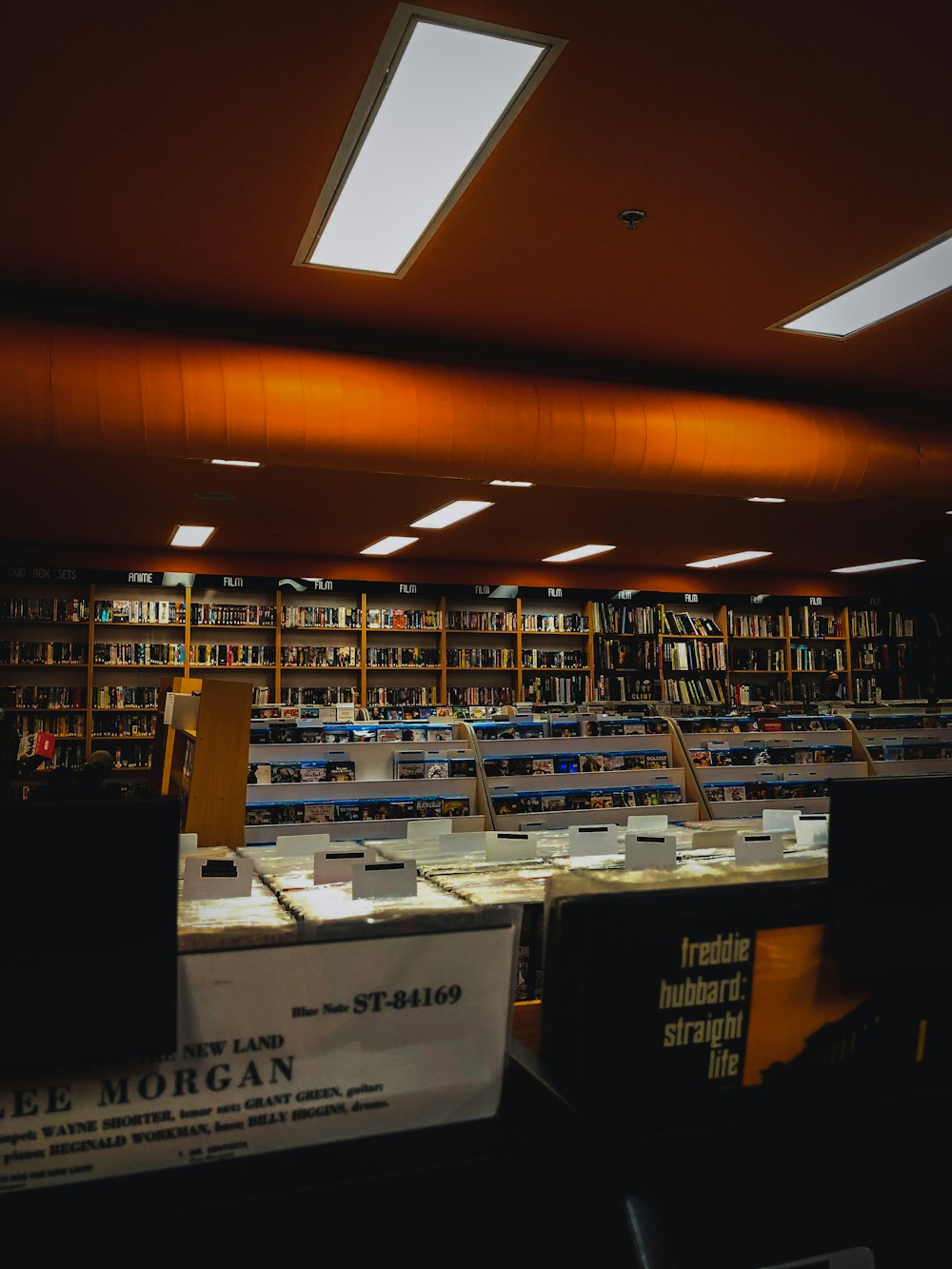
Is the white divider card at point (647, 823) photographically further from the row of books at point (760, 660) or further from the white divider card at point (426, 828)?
the row of books at point (760, 660)

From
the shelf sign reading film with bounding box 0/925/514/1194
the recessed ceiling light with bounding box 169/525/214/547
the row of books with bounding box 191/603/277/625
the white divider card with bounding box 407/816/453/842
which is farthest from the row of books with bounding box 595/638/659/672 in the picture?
the shelf sign reading film with bounding box 0/925/514/1194

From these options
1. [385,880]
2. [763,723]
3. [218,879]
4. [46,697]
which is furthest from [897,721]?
[46,697]

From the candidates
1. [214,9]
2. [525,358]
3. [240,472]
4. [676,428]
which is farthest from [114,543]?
[214,9]

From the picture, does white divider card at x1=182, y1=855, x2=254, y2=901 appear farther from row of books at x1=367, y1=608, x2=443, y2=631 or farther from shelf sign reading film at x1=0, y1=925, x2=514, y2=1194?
row of books at x1=367, y1=608, x2=443, y2=631

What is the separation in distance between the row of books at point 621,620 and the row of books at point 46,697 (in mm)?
5904

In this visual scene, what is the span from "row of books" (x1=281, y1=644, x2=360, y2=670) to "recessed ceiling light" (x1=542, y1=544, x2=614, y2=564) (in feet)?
8.04

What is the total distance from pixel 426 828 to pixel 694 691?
7.73 meters

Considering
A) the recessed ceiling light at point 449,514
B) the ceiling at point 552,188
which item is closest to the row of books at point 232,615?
the recessed ceiling light at point 449,514

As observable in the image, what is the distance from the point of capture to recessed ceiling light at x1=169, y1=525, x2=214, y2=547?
8.31 meters

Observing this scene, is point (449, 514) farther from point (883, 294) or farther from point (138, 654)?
point (883, 294)

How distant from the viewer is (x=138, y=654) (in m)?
9.54

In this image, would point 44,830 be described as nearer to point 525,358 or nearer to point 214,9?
point 214,9

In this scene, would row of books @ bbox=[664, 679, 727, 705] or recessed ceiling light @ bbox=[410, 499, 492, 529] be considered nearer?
recessed ceiling light @ bbox=[410, 499, 492, 529]

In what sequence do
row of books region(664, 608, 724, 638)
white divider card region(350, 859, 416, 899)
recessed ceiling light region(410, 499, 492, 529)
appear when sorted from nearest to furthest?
white divider card region(350, 859, 416, 899) → recessed ceiling light region(410, 499, 492, 529) → row of books region(664, 608, 724, 638)
